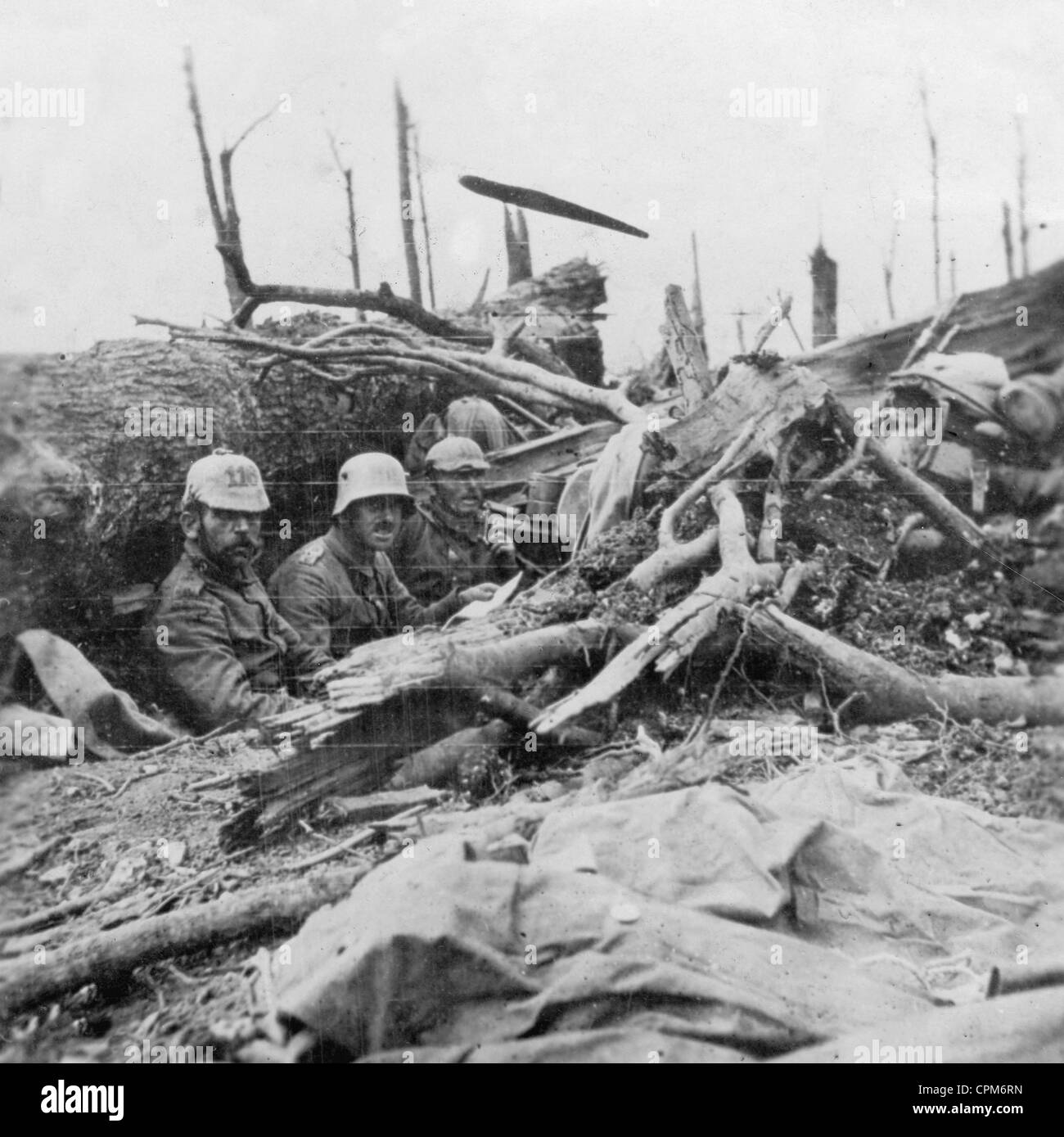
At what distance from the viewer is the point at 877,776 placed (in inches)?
131

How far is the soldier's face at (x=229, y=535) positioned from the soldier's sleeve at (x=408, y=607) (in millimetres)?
485

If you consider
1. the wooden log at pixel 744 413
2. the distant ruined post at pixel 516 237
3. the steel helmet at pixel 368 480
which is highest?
the distant ruined post at pixel 516 237

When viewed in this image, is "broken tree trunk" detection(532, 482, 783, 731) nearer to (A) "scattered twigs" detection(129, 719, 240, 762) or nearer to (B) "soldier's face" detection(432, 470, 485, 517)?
(B) "soldier's face" detection(432, 470, 485, 517)

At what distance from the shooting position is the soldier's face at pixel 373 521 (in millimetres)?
3504

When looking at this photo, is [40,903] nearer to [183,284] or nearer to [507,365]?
[183,284]

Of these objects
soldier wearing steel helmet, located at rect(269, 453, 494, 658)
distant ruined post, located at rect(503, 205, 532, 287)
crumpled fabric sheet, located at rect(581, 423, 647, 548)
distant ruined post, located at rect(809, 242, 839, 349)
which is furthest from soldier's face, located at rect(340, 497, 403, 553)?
distant ruined post, located at rect(809, 242, 839, 349)

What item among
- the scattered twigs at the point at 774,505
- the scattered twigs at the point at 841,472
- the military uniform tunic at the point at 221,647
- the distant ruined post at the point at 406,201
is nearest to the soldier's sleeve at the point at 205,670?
the military uniform tunic at the point at 221,647

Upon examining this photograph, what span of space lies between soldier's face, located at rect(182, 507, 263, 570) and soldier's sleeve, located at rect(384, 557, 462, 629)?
1.59 feet

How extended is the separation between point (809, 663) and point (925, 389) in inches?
43.4

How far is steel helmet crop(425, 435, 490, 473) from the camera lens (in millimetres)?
3553

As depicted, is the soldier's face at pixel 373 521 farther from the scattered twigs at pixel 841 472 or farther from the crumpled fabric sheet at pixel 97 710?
the scattered twigs at pixel 841 472

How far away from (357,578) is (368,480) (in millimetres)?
365

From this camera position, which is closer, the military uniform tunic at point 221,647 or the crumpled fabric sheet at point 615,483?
the military uniform tunic at point 221,647
